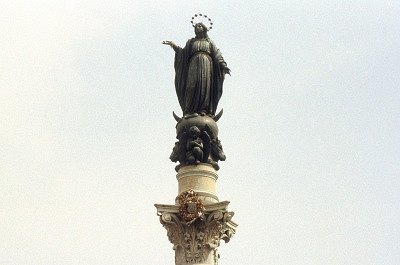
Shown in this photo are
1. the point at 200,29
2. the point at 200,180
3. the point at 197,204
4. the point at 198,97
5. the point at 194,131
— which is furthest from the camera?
the point at 200,29

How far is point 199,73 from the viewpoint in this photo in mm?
28781

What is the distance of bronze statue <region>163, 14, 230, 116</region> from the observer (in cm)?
2859

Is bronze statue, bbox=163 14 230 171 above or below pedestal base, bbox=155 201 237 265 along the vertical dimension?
above

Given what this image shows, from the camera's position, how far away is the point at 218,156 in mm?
27953

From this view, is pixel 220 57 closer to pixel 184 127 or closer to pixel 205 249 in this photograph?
pixel 184 127

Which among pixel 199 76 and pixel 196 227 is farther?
pixel 199 76

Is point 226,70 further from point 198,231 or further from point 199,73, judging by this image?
point 198,231

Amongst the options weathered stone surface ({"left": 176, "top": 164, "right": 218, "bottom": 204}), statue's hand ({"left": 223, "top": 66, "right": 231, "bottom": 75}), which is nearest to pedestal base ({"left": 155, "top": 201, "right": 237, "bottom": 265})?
weathered stone surface ({"left": 176, "top": 164, "right": 218, "bottom": 204})

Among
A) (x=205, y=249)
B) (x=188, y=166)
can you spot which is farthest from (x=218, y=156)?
(x=205, y=249)

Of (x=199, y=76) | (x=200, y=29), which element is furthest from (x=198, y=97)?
(x=200, y=29)

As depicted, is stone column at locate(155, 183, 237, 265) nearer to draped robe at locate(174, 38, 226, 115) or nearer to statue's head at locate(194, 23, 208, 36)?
draped robe at locate(174, 38, 226, 115)

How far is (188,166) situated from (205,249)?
2.48 m

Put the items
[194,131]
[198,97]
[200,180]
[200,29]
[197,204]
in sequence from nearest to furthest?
[197,204] < [200,180] < [194,131] < [198,97] < [200,29]

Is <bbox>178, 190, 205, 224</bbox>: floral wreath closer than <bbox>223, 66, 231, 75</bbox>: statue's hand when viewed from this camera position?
Yes
